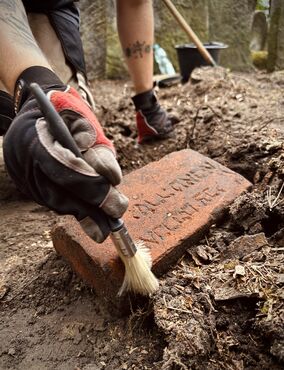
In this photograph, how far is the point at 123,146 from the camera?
2371 millimetres

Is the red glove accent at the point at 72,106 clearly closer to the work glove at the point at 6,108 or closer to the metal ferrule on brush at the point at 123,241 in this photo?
the metal ferrule on brush at the point at 123,241

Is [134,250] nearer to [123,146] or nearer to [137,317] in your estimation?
[137,317]

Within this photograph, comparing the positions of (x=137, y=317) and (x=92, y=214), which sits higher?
(x=92, y=214)

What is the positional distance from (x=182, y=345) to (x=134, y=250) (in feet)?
0.96

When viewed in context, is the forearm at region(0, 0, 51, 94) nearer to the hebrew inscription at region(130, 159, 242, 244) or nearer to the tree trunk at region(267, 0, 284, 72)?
the hebrew inscription at region(130, 159, 242, 244)

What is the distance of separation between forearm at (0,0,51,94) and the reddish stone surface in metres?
0.54

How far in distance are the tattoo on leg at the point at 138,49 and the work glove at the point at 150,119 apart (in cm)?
27

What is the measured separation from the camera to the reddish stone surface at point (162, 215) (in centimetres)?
129

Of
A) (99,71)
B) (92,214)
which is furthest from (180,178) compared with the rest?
(99,71)

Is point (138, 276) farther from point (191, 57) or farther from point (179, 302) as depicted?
point (191, 57)

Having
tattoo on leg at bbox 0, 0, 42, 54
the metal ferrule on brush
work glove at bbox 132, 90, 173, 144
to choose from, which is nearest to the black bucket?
work glove at bbox 132, 90, 173, 144

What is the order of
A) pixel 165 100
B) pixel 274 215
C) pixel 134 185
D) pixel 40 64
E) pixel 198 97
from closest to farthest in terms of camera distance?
pixel 40 64, pixel 274 215, pixel 134 185, pixel 198 97, pixel 165 100

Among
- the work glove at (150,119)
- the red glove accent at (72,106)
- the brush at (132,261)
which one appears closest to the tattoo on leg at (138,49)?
the work glove at (150,119)

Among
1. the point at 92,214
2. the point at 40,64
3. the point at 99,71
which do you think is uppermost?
the point at 40,64
